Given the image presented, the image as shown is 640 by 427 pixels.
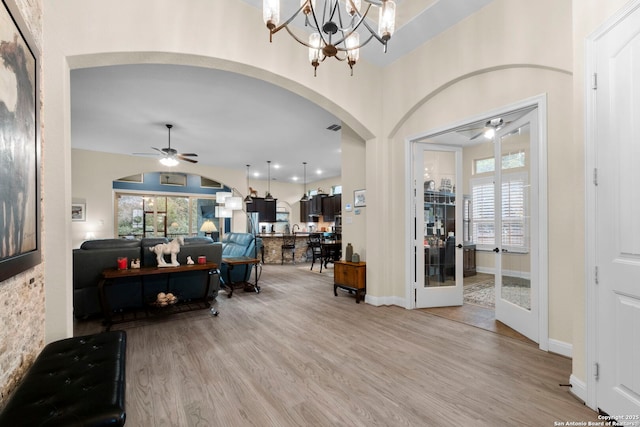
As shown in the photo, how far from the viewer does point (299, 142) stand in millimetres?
7098

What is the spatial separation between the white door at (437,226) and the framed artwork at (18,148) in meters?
4.00

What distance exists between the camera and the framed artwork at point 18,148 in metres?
1.37

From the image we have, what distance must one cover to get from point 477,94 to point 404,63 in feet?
4.24

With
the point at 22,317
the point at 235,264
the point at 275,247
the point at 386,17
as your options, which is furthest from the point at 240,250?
the point at 386,17

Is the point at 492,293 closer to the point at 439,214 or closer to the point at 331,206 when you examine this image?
the point at 439,214

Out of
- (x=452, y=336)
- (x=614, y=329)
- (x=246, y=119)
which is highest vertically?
(x=246, y=119)

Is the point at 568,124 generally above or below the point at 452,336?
above

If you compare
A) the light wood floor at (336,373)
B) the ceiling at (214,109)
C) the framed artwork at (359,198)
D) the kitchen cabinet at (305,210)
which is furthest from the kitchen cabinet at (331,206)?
the light wood floor at (336,373)

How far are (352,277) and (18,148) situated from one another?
160 inches

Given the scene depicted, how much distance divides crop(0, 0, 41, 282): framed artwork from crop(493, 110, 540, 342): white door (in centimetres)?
413

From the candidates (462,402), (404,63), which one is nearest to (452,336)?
(462,402)

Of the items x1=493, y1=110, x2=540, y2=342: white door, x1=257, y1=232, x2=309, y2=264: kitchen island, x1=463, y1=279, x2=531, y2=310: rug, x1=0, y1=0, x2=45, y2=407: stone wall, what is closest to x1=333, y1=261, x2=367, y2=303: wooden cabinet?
x1=463, y1=279, x2=531, y2=310: rug

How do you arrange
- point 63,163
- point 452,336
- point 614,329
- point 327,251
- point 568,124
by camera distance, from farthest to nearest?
1. point 327,251
2. point 452,336
3. point 568,124
4. point 63,163
5. point 614,329

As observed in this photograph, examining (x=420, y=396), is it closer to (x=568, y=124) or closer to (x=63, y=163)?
(x=568, y=124)
